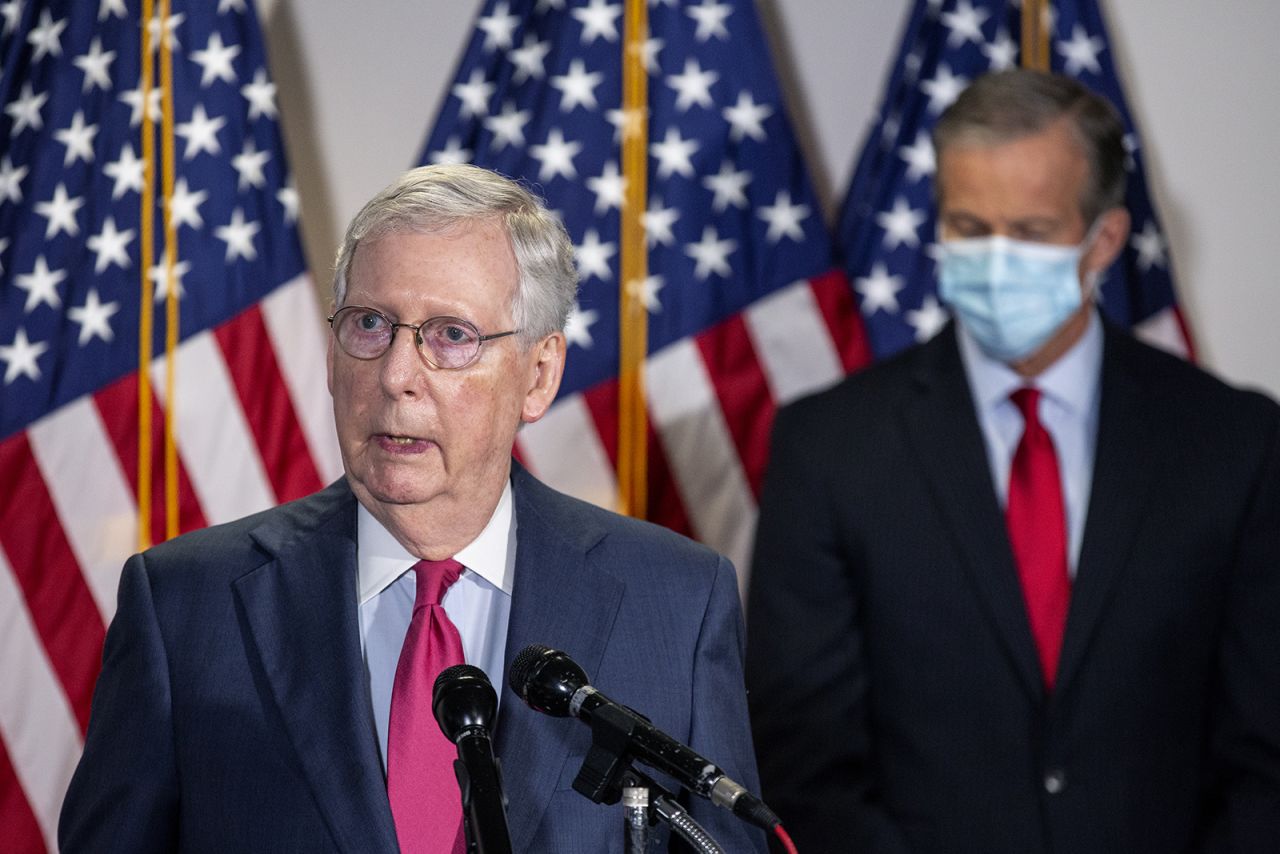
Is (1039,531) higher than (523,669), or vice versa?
(523,669)

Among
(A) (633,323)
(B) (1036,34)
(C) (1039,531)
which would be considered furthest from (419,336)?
(B) (1036,34)

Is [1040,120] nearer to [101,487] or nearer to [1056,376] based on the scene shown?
[1056,376]

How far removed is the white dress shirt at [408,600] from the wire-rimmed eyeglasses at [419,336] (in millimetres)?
226

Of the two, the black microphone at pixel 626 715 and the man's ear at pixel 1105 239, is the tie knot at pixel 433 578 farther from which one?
the man's ear at pixel 1105 239

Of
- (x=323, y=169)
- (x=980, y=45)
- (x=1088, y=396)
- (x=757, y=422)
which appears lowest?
(x=757, y=422)

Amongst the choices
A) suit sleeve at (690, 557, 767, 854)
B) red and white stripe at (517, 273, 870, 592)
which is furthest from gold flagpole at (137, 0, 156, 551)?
suit sleeve at (690, 557, 767, 854)

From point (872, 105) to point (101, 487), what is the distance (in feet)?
6.73

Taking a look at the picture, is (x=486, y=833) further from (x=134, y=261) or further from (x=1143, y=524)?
(x=134, y=261)

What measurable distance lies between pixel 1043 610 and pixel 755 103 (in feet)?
4.66

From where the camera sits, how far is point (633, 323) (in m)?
3.50

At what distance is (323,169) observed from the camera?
12.3 feet

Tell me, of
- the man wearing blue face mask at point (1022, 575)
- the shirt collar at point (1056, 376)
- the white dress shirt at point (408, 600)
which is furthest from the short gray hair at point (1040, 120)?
the white dress shirt at point (408, 600)

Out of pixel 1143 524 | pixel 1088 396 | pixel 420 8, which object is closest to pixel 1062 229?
pixel 1088 396

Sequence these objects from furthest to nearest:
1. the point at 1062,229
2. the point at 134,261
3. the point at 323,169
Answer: the point at 323,169
the point at 134,261
the point at 1062,229
